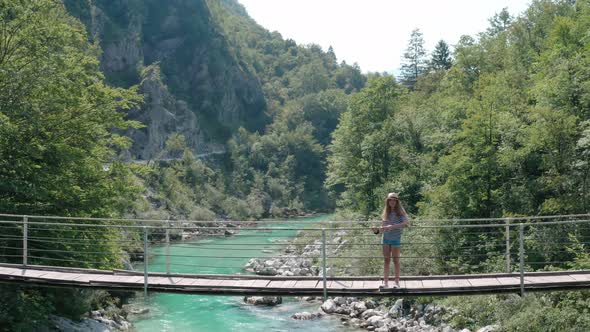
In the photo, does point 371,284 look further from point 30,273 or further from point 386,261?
point 30,273

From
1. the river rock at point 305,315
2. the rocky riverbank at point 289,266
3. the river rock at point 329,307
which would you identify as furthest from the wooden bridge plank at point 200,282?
the rocky riverbank at point 289,266

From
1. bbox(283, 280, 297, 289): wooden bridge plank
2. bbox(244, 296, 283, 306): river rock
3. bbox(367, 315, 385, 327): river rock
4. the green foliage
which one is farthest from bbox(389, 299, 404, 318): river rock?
bbox(283, 280, 297, 289): wooden bridge plank

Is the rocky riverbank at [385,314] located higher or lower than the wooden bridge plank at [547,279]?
lower

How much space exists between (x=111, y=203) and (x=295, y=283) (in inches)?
344

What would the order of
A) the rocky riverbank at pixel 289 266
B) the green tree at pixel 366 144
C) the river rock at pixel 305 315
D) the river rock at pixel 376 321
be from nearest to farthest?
the river rock at pixel 376 321
the river rock at pixel 305 315
the rocky riverbank at pixel 289 266
the green tree at pixel 366 144

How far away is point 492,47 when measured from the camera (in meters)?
40.8

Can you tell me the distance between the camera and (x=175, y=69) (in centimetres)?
10331

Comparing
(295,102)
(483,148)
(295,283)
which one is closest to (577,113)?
(483,148)

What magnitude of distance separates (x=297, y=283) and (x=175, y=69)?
97.0 metres

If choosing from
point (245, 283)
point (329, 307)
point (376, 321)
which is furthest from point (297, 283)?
point (329, 307)

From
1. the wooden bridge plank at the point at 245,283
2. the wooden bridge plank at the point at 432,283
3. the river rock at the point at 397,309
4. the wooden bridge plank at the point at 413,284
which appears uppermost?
the wooden bridge plank at the point at 432,283

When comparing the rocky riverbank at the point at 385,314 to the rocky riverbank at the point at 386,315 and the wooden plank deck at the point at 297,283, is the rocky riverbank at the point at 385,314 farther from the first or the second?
the wooden plank deck at the point at 297,283

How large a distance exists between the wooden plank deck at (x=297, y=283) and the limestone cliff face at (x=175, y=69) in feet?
233

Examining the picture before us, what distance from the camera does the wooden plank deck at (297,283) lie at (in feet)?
32.0
